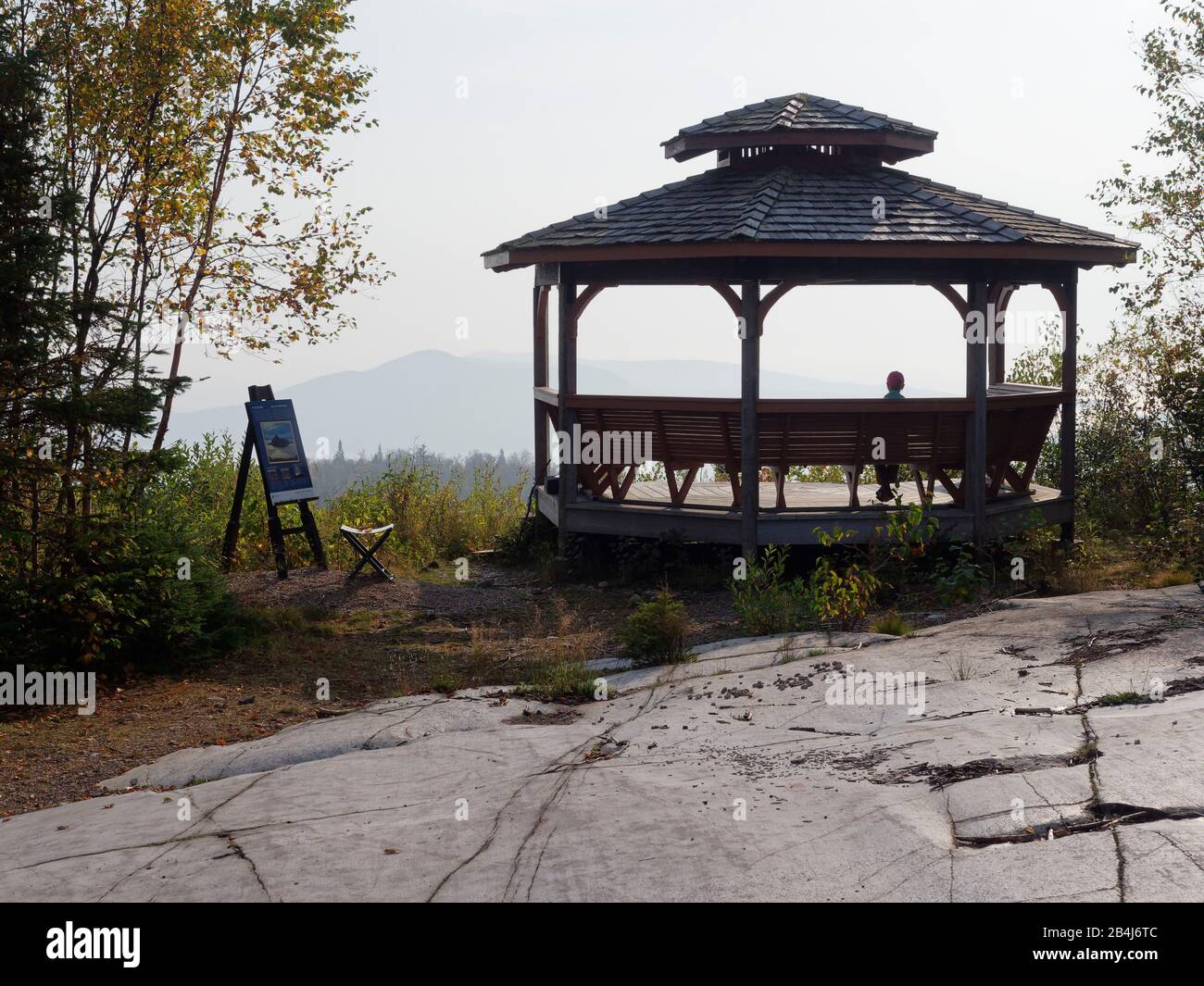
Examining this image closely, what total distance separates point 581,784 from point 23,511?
6.05 metres

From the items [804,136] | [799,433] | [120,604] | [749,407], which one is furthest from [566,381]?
[120,604]

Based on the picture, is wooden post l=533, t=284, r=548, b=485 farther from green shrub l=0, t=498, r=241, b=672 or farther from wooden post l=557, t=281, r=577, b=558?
green shrub l=0, t=498, r=241, b=672

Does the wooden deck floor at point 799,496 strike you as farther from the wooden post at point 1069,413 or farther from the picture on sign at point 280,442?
the picture on sign at point 280,442

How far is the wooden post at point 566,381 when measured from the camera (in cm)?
1374

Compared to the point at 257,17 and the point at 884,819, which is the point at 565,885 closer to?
the point at 884,819

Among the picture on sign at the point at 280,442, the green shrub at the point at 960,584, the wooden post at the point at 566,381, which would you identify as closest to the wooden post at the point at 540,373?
the wooden post at the point at 566,381

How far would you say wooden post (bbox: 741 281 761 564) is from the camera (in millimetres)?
12539

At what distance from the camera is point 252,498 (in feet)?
52.7

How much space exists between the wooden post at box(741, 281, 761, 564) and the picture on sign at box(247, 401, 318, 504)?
16.4 feet

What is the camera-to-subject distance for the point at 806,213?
41.9 ft

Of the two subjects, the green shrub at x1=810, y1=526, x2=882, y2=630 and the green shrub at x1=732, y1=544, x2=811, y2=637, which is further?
the green shrub at x1=732, y1=544, x2=811, y2=637

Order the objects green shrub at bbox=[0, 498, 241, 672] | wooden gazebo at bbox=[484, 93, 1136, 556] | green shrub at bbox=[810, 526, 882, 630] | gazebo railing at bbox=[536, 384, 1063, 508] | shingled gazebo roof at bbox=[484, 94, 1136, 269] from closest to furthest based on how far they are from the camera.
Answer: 1. green shrub at bbox=[0, 498, 241, 672]
2. green shrub at bbox=[810, 526, 882, 630]
3. shingled gazebo roof at bbox=[484, 94, 1136, 269]
4. wooden gazebo at bbox=[484, 93, 1136, 556]
5. gazebo railing at bbox=[536, 384, 1063, 508]

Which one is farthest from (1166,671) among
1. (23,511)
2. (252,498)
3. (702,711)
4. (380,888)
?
(252,498)

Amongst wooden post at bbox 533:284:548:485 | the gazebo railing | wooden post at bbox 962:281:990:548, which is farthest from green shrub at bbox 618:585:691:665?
wooden post at bbox 533:284:548:485
